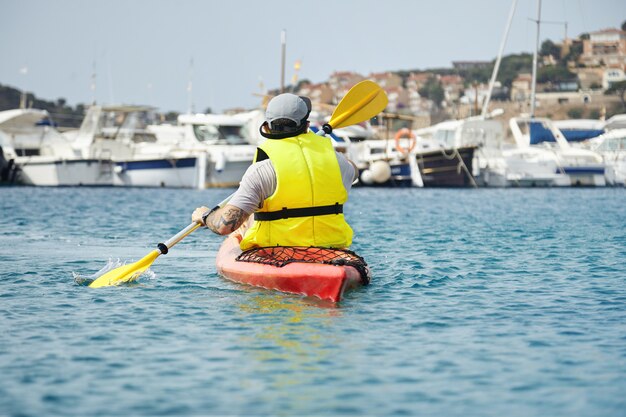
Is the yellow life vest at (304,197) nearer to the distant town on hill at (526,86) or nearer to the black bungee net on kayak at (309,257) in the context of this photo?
the black bungee net on kayak at (309,257)

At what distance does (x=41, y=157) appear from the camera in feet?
164

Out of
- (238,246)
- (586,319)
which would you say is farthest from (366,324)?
(238,246)

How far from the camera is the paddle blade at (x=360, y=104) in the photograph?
12.1 metres

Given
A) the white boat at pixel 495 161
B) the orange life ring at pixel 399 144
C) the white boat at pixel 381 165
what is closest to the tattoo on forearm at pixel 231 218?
the white boat at pixel 381 165

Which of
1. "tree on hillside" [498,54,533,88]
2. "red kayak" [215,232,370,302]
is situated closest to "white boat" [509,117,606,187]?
"red kayak" [215,232,370,302]

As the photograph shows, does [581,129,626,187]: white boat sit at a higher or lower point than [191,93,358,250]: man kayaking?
lower

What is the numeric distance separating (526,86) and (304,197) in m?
151

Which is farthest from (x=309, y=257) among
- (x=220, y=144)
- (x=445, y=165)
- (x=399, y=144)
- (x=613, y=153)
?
(x=613, y=153)

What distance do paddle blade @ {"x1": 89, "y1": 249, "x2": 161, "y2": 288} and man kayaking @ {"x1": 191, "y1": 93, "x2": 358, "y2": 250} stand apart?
1.43m

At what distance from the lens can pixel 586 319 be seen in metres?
8.80

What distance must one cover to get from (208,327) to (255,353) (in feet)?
3.70

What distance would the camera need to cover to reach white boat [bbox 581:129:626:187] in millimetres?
49125

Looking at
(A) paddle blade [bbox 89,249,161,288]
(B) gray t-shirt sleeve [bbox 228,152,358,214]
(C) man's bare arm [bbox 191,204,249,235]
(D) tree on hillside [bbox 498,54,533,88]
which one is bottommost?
(A) paddle blade [bbox 89,249,161,288]

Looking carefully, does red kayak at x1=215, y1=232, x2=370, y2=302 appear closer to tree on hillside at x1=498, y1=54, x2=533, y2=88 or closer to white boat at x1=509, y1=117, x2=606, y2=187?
white boat at x1=509, y1=117, x2=606, y2=187
